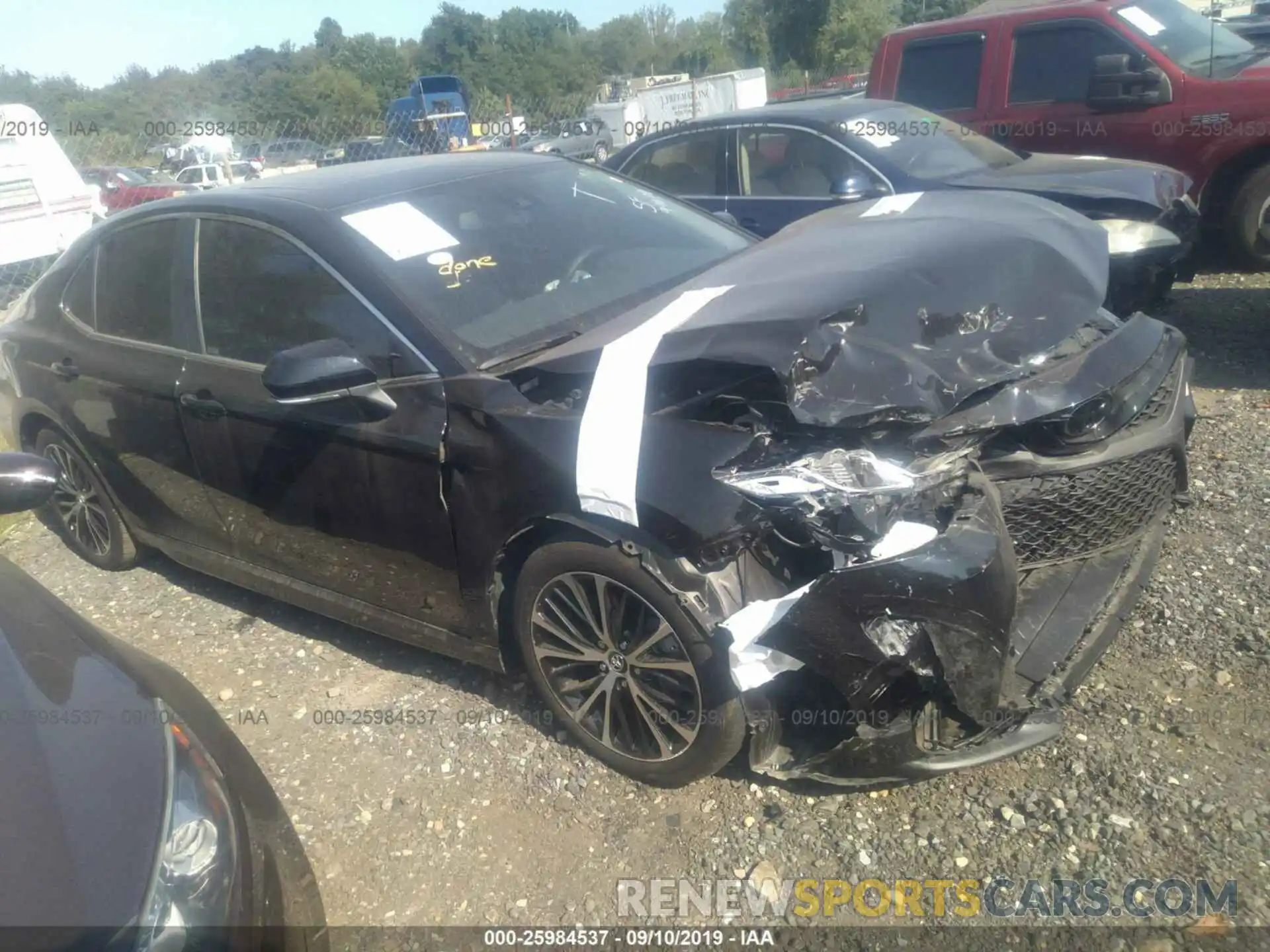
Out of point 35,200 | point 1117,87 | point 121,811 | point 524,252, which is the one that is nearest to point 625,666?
point 121,811

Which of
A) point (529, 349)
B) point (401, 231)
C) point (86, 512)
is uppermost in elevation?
point (401, 231)

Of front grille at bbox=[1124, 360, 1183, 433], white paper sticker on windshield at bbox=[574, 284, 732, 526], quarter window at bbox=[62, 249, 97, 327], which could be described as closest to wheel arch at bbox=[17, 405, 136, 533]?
quarter window at bbox=[62, 249, 97, 327]

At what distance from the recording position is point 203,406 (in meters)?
3.48

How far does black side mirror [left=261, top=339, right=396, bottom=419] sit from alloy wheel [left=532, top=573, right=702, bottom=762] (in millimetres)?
806

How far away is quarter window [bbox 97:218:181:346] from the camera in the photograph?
3699 millimetres

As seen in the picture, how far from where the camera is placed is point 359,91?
3453 cm

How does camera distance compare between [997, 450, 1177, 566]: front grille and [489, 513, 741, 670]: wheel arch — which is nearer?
[489, 513, 741, 670]: wheel arch

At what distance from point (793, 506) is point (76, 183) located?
13817mm

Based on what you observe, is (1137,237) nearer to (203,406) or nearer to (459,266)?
(459,266)

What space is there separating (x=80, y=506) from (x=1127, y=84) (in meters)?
6.85

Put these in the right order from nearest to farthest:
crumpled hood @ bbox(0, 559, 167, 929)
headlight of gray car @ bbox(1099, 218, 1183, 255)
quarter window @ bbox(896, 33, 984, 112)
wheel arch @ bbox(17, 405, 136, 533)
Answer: crumpled hood @ bbox(0, 559, 167, 929) < wheel arch @ bbox(17, 405, 136, 533) < headlight of gray car @ bbox(1099, 218, 1183, 255) < quarter window @ bbox(896, 33, 984, 112)

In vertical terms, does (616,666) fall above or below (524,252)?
below

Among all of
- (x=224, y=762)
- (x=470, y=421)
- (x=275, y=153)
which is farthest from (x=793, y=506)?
(x=275, y=153)

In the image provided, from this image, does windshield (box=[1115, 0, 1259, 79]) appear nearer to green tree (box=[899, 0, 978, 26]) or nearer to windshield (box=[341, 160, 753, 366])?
windshield (box=[341, 160, 753, 366])
